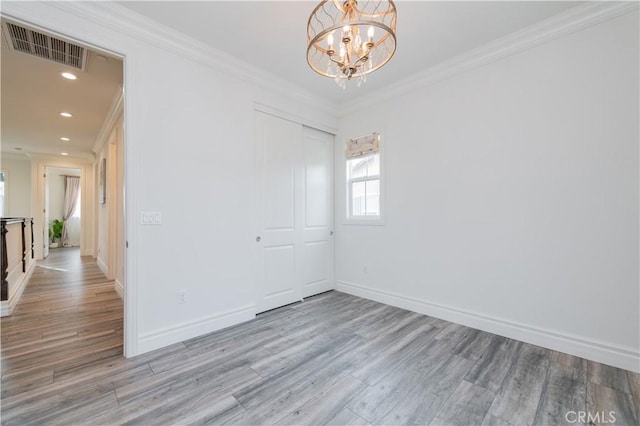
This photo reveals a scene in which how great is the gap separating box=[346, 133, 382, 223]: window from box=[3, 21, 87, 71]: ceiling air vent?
315 cm

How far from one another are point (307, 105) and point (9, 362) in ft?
12.8

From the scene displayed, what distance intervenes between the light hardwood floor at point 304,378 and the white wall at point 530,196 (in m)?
0.34

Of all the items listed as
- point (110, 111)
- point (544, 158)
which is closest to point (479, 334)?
point (544, 158)

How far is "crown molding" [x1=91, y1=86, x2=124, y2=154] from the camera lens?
11.8 feet

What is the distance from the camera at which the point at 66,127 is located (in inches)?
199

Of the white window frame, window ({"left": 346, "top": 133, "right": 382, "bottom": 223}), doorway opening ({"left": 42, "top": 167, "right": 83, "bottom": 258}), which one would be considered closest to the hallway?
the white window frame

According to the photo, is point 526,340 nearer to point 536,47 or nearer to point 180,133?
point 536,47

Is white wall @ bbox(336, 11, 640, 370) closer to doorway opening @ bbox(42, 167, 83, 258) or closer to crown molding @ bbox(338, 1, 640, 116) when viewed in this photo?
crown molding @ bbox(338, 1, 640, 116)

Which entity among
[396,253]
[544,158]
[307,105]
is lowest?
[396,253]

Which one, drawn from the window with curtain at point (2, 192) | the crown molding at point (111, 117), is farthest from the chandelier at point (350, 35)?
the window with curtain at point (2, 192)

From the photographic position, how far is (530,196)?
251 cm

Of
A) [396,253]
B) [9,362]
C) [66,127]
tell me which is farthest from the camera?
[66,127]

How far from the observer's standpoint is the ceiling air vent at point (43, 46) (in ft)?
7.52

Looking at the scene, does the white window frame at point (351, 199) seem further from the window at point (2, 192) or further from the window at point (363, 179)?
the window at point (2, 192)
